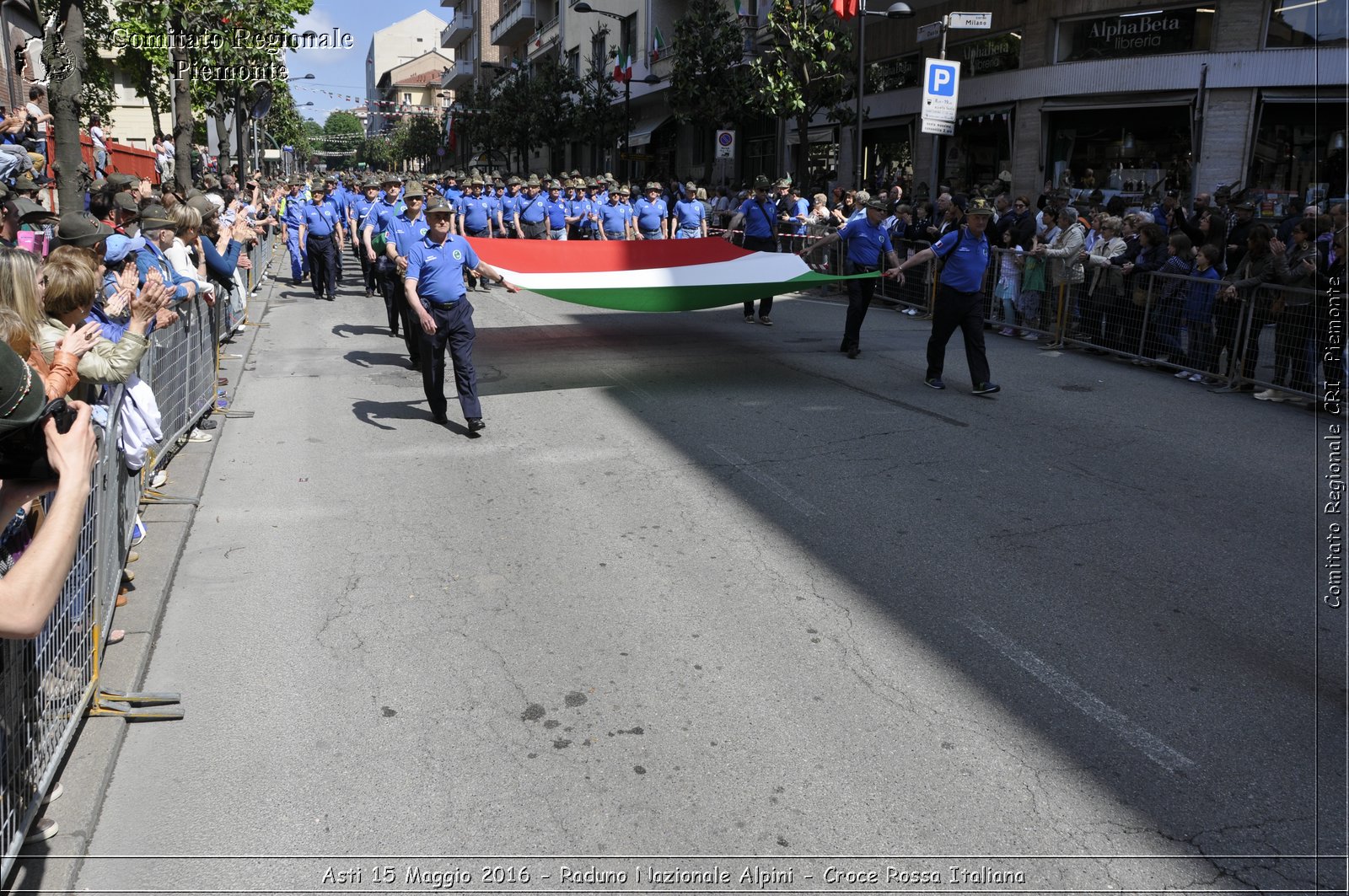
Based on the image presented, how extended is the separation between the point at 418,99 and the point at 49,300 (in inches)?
5844

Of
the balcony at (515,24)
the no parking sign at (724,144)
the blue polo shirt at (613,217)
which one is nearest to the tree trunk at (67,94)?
the blue polo shirt at (613,217)

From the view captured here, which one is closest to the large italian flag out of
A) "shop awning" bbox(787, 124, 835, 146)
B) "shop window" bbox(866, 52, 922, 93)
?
"shop window" bbox(866, 52, 922, 93)

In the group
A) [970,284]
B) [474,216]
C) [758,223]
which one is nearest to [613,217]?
[474,216]

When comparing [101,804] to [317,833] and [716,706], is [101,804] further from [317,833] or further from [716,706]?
[716,706]

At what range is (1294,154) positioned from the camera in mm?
18938

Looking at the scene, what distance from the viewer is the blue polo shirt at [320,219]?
58.9 ft

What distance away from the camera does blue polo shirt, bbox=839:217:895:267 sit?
1327 centimetres

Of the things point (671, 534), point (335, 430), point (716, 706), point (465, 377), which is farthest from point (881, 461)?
point (335, 430)

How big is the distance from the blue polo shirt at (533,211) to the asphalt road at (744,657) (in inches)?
517

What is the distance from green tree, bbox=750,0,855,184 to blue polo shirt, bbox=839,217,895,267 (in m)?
10.6

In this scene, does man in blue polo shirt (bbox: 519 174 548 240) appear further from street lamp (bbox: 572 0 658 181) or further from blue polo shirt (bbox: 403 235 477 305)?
street lamp (bbox: 572 0 658 181)

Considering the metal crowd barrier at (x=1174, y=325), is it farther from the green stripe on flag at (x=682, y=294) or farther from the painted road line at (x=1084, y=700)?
the painted road line at (x=1084, y=700)

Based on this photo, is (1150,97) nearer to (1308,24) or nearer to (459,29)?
(1308,24)

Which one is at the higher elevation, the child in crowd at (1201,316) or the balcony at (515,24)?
the balcony at (515,24)
